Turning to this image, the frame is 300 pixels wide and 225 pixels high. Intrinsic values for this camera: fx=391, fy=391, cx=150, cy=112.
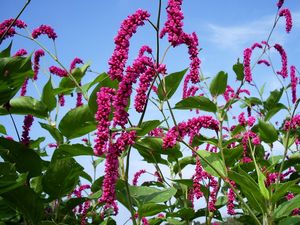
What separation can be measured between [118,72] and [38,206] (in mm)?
1015

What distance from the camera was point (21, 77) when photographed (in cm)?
264

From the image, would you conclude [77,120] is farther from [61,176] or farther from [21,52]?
[21,52]

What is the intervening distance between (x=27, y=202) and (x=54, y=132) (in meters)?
0.81

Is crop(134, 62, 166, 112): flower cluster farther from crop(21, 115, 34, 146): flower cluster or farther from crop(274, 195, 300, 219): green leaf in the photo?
crop(274, 195, 300, 219): green leaf

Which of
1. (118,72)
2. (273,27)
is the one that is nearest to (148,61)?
(118,72)

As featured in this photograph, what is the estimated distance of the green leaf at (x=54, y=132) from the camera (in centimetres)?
304

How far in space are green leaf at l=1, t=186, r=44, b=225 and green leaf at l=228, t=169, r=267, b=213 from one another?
1180 mm

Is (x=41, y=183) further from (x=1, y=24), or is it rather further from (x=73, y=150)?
(x=1, y=24)

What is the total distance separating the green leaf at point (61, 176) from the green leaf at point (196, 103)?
1.15 metres

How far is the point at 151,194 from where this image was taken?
Answer: 2.91 meters

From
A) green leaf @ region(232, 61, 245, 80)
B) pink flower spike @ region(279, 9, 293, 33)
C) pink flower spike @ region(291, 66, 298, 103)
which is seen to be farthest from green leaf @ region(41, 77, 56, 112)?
pink flower spike @ region(291, 66, 298, 103)

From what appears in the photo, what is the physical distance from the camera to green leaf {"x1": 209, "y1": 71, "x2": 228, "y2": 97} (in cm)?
390

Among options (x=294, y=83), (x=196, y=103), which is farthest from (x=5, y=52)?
(x=294, y=83)

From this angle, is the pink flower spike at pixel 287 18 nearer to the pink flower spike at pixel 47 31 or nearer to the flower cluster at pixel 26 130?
the pink flower spike at pixel 47 31
